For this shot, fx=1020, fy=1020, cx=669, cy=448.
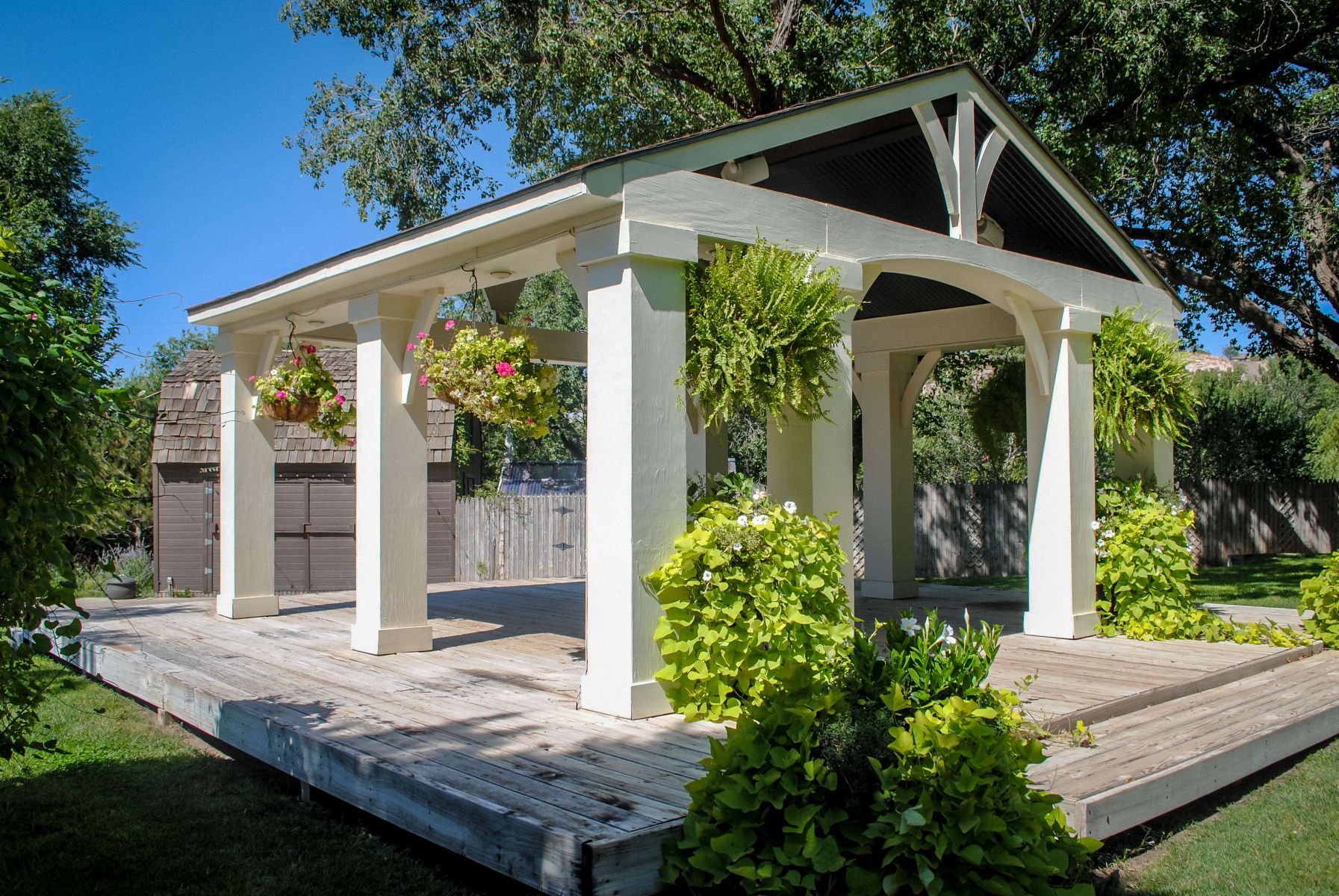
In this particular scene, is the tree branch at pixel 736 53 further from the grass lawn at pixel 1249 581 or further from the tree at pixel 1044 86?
the grass lawn at pixel 1249 581

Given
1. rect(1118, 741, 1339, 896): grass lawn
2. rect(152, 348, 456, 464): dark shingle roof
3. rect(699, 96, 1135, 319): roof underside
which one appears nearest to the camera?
rect(1118, 741, 1339, 896): grass lawn

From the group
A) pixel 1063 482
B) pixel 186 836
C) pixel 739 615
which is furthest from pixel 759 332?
pixel 1063 482

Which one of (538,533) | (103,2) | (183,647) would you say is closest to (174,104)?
(103,2)

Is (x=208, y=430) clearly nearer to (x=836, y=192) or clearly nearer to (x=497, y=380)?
(x=497, y=380)

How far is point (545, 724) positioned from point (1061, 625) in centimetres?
457

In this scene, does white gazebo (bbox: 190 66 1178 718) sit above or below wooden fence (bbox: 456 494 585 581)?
above

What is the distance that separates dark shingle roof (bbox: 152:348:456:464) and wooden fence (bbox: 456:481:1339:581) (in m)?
1.26

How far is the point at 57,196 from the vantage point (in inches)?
820

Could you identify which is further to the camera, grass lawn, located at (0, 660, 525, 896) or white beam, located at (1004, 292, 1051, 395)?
white beam, located at (1004, 292, 1051, 395)

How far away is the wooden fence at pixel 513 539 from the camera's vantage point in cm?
1464

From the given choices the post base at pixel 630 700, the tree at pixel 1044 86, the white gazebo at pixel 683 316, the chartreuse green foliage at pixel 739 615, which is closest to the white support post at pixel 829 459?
the white gazebo at pixel 683 316

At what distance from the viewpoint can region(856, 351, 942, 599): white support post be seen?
34.6 ft

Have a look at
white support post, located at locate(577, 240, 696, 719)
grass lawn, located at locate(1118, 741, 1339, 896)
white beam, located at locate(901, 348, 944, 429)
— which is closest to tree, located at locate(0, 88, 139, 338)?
white beam, located at locate(901, 348, 944, 429)

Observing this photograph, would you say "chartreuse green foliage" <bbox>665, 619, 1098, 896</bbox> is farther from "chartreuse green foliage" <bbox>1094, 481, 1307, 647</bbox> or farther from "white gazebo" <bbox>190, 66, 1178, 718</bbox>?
"chartreuse green foliage" <bbox>1094, 481, 1307, 647</bbox>
